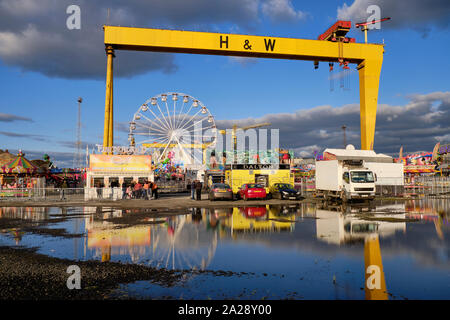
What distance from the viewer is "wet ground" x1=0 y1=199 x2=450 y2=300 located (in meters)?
5.13

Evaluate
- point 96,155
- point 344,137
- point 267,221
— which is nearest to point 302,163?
point 344,137

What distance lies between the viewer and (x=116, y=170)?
29531 mm

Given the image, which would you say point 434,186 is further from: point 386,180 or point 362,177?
point 362,177

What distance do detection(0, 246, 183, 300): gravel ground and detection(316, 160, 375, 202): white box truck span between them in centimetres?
1834

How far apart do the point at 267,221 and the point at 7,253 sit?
362 inches

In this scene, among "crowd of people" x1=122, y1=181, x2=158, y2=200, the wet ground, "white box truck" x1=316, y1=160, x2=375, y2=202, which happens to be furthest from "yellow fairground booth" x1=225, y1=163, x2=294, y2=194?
the wet ground

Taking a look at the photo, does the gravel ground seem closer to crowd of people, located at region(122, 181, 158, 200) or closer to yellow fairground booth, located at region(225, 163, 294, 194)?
crowd of people, located at region(122, 181, 158, 200)

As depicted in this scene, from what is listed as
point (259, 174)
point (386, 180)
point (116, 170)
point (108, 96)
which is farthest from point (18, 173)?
point (386, 180)

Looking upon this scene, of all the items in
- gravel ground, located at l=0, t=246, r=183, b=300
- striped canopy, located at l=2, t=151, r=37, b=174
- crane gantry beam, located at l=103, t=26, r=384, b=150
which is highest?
crane gantry beam, located at l=103, t=26, r=384, b=150

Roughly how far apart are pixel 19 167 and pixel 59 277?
121 ft

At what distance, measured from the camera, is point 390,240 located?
903cm

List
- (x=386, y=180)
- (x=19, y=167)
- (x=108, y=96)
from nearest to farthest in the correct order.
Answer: (x=108, y=96)
(x=386, y=180)
(x=19, y=167)

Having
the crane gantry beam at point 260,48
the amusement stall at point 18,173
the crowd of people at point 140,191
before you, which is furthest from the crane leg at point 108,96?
the amusement stall at point 18,173

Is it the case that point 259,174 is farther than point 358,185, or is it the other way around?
point 259,174
